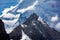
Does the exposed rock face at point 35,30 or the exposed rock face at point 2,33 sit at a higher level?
the exposed rock face at point 35,30

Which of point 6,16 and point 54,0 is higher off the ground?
point 54,0

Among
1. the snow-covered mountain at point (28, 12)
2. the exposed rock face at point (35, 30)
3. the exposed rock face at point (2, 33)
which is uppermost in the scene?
the snow-covered mountain at point (28, 12)

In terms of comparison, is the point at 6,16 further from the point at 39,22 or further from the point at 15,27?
the point at 39,22

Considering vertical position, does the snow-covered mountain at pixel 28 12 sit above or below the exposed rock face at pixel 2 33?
above

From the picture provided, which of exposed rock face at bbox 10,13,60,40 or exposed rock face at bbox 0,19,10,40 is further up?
exposed rock face at bbox 10,13,60,40

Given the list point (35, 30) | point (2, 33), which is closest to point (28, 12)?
point (35, 30)

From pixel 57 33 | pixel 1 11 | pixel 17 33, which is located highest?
pixel 1 11

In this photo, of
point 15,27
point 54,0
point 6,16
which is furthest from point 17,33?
point 54,0

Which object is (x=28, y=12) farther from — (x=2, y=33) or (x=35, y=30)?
(x=2, y=33)
